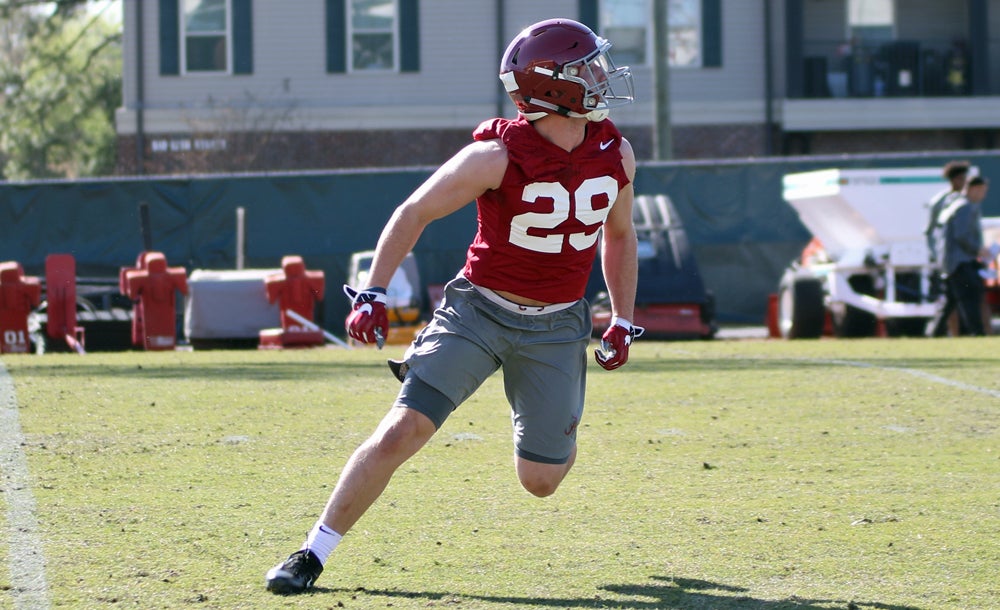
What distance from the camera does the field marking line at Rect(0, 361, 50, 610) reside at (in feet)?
14.8

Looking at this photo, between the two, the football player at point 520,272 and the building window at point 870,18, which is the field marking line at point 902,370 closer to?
the football player at point 520,272

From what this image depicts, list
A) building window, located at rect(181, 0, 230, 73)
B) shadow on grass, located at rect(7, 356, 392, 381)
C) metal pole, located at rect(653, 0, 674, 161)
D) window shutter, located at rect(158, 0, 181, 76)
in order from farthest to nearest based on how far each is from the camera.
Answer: building window, located at rect(181, 0, 230, 73)
window shutter, located at rect(158, 0, 181, 76)
metal pole, located at rect(653, 0, 674, 161)
shadow on grass, located at rect(7, 356, 392, 381)

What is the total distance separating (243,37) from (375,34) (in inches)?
100

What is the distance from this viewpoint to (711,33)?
28344 mm

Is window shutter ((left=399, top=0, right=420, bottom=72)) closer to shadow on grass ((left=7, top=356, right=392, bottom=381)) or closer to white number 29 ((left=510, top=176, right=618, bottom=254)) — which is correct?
shadow on grass ((left=7, top=356, right=392, bottom=381))

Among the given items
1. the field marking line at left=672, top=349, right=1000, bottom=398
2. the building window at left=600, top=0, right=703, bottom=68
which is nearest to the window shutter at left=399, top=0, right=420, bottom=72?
the building window at left=600, top=0, right=703, bottom=68

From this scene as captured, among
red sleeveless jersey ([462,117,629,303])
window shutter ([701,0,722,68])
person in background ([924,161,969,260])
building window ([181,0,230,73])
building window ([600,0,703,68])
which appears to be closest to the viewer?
red sleeveless jersey ([462,117,629,303])

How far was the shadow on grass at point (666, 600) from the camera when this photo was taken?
4430 millimetres

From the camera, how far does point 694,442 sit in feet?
25.6

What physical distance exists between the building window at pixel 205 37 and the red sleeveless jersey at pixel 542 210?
23.7 m

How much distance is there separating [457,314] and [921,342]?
10.2 meters

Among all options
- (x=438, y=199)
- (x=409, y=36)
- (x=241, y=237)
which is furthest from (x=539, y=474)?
(x=409, y=36)

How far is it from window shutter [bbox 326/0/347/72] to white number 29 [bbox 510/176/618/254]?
23.5 m

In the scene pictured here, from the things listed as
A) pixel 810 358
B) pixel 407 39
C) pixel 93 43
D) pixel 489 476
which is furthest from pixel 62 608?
pixel 93 43
